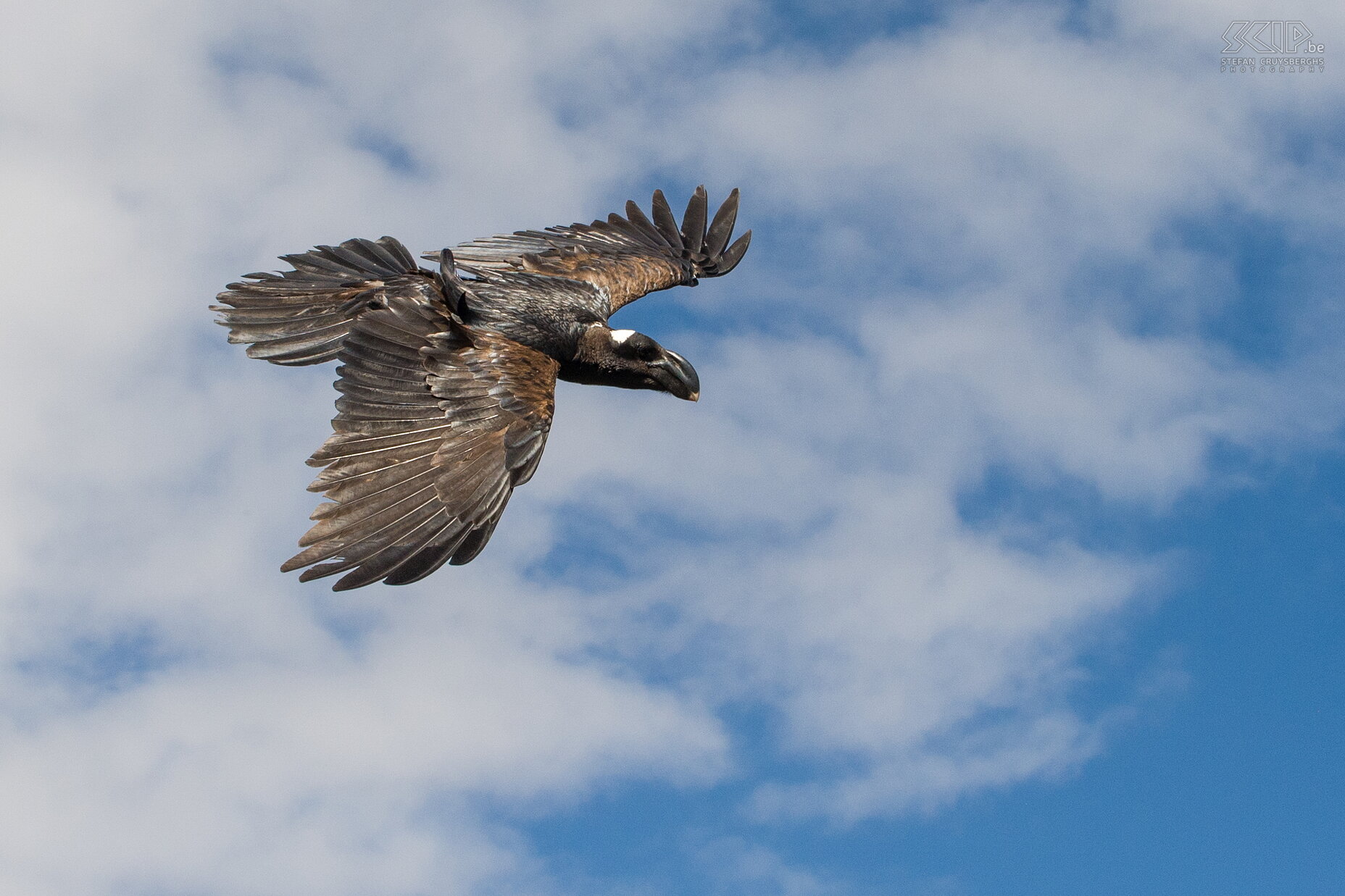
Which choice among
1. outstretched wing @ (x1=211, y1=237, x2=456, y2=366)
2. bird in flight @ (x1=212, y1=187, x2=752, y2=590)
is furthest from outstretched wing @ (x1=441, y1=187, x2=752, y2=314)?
outstretched wing @ (x1=211, y1=237, x2=456, y2=366)

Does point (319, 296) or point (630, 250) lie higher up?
point (630, 250)

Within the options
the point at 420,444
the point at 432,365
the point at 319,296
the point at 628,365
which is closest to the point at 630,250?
the point at 628,365

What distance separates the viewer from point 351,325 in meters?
10.1

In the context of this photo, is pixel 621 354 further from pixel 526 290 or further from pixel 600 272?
pixel 600 272

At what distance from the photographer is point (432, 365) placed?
9.19 meters

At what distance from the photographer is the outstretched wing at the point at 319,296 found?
1016 centimetres

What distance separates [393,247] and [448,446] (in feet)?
8.56

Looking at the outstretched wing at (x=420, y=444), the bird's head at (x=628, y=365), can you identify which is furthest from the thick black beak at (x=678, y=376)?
the outstretched wing at (x=420, y=444)

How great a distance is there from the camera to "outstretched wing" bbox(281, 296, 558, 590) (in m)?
8.13

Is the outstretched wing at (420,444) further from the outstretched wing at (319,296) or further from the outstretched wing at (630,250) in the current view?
the outstretched wing at (630,250)

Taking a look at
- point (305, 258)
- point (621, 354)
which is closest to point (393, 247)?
point (305, 258)

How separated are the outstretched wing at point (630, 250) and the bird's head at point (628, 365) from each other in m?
1.31

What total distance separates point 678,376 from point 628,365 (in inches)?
16.3

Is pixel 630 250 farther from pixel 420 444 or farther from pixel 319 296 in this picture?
pixel 420 444
